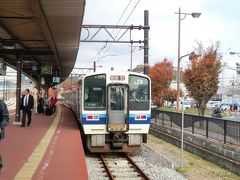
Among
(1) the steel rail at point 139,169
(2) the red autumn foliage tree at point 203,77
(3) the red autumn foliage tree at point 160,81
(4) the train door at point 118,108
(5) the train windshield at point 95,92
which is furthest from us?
(3) the red autumn foliage tree at point 160,81

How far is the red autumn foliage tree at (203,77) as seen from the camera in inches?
1067

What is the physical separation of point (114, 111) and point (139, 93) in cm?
122

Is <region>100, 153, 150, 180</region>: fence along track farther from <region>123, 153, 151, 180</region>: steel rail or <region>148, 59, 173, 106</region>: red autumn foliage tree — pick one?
<region>148, 59, 173, 106</region>: red autumn foliage tree

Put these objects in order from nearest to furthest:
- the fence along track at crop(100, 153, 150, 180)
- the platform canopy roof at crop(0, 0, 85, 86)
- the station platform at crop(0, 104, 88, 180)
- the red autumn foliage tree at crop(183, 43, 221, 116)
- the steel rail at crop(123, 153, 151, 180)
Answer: the station platform at crop(0, 104, 88, 180)
the steel rail at crop(123, 153, 151, 180)
the fence along track at crop(100, 153, 150, 180)
the platform canopy roof at crop(0, 0, 85, 86)
the red autumn foliage tree at crop(183, 43, 221, 116)

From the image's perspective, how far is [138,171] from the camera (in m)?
13.3

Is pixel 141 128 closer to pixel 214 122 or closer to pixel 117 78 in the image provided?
pixel 117 78

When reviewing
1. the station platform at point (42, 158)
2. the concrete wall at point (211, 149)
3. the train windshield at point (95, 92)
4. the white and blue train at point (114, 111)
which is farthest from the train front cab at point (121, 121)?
the concrete wall at point (211, 149)

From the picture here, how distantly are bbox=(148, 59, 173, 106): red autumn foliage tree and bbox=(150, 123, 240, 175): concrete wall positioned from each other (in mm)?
19709

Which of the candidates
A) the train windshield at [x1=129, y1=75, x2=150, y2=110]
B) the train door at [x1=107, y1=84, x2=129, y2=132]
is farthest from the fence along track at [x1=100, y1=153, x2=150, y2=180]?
the train windshield at [x1=129, y1=75, x2=150, y2=110]

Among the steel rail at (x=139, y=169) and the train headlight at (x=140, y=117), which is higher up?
the train headlight at (x=140, y=117)

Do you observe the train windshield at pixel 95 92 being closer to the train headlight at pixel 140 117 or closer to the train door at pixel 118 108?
the train door at pixel 118 108

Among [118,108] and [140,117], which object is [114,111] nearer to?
[118,108]

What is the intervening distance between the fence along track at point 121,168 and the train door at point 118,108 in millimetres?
1184

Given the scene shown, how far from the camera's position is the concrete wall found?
1420 centimetres
